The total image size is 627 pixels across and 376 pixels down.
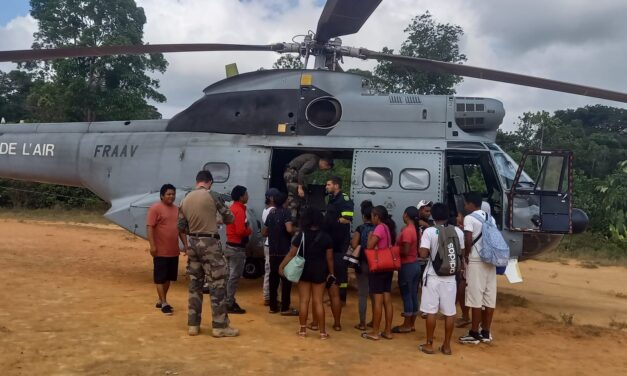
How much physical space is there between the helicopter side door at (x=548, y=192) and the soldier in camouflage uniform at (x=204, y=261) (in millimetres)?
4290

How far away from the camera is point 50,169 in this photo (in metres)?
10.1

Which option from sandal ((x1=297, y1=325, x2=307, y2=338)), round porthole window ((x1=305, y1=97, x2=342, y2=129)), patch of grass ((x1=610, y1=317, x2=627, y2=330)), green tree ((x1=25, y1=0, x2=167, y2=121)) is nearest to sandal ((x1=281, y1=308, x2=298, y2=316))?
sandal ((x1=297, y1=325, x2=307, y2=338))

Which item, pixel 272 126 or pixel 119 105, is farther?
pixel 119 105

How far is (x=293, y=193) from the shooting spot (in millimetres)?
7992

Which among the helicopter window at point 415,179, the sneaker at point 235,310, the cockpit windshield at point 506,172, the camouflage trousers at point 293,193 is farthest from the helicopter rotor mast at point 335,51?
the sneaker at point 235,310

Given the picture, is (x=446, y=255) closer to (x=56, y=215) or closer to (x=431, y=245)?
(x=431, y=245)

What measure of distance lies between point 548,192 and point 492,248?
1.89 metres

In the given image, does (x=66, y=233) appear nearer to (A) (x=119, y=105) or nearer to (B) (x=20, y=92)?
(A) (x=119, y=105)

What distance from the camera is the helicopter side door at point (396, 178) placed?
26.0 feet

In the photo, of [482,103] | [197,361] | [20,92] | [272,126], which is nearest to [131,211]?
[272,126]

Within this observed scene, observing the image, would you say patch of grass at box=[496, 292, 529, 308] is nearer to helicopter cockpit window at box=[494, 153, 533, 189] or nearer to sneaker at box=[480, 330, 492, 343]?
helicopter cockpit window at box=[494, 153, 533, 189]

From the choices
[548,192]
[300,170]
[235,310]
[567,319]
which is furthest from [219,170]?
[567,319]

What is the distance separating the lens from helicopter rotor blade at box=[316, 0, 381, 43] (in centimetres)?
676

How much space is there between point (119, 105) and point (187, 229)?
2298cm
